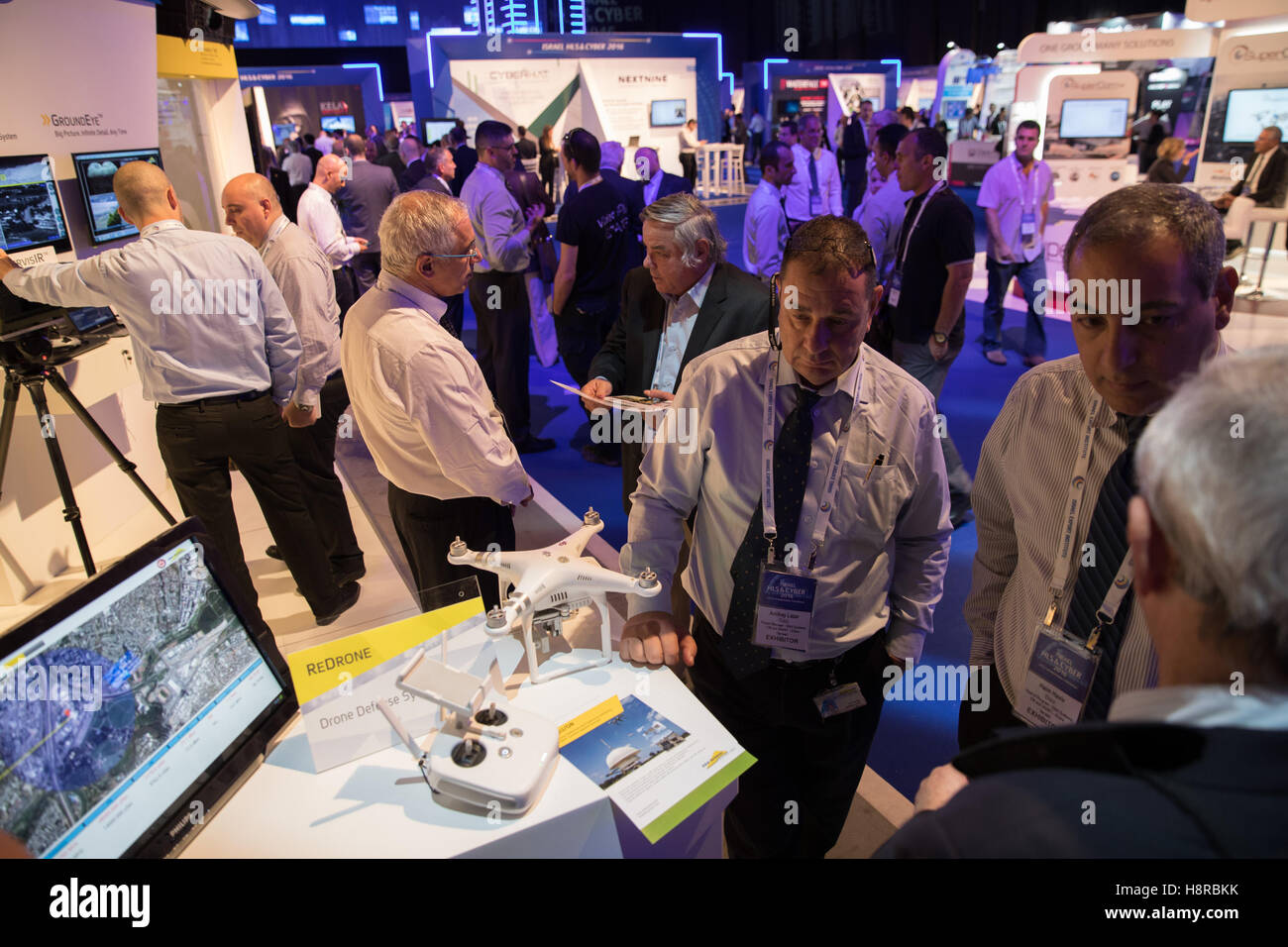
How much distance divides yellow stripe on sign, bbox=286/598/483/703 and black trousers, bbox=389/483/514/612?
3.52ft

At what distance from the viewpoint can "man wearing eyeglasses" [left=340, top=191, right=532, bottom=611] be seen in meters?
2.18

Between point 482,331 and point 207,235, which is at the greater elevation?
point 207,235

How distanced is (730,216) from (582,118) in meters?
2.97

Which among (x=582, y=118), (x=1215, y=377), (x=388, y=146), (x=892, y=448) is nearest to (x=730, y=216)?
(x=582, y=118)

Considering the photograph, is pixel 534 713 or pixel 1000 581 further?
pixel 1000 581

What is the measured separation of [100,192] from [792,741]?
4186 millimetres

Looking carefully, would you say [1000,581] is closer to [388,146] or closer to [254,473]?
[254,473]

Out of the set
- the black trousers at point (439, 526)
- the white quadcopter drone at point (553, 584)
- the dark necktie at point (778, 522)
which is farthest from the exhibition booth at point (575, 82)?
the white quadcopter drone at point (553, 584)

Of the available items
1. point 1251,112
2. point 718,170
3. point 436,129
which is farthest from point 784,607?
point 718,170

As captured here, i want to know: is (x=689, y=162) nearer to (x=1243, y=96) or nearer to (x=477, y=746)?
(x=1243, y=96)

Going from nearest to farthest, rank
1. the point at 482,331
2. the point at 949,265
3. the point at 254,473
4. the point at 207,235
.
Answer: the point at 207,235, the point at 254,473, the point at 949,265, the point at 482,331

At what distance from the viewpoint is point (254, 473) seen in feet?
9.96

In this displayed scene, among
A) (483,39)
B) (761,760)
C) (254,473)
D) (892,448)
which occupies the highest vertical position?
(483,39)
